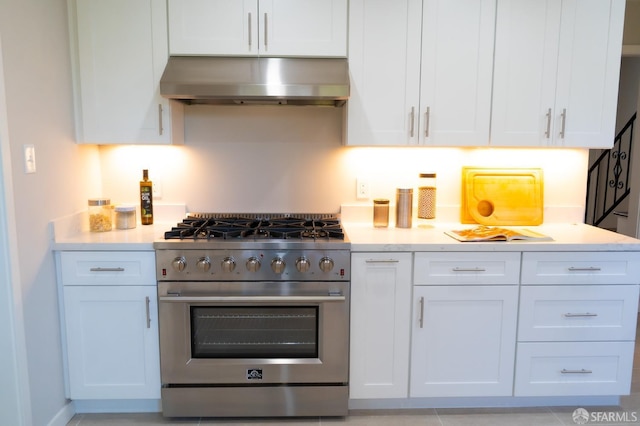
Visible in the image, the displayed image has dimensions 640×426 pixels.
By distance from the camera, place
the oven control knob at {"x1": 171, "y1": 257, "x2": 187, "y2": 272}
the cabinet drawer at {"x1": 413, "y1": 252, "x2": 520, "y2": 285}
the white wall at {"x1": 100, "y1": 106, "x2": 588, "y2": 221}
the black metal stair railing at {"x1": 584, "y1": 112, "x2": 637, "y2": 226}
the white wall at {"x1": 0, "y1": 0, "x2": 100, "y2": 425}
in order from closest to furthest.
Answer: the white wall at {"x1": 0, "y1": 0, "x2": 100, "y2": 425} → the oven control knob at {"x1": 171, "y1": 257, "x2": 187, "y2": 272} → the cabinet drawer at {"x1": 413, "y1": 252, "x2": 520, "y2": 285} → the white wall at {"x1": 100, "y1": 106, "x2": 588, "y2": 221} → the black metal stair railing at {"x1": 584, "y1": 112, "x2": 637, "y2": 226}

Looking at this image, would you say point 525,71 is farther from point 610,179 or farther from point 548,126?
point 610,179

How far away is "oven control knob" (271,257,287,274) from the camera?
209cm

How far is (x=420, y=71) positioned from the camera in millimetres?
2326

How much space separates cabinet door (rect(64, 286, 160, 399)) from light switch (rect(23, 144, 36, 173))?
1.95 ft

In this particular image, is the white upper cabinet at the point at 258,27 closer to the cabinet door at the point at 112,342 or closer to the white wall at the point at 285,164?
the white wall at the point at 285,164

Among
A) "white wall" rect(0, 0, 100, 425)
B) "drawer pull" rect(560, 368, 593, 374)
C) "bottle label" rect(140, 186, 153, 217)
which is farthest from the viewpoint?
"bottle label" rect(140, 186, 153, 217)

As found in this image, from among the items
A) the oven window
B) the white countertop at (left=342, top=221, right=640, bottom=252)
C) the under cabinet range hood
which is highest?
the under cabinet range hood

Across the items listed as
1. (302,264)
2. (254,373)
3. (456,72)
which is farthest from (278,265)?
(456,72)

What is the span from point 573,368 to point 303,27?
7.27ft

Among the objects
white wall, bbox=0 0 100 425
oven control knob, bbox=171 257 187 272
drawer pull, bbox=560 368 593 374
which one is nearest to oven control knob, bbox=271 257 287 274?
oven control knob, bbox=171 257 187 272

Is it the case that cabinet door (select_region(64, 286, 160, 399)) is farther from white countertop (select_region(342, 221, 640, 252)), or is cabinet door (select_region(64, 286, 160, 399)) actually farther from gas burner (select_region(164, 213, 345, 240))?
white countertop (select_region(342, 221, 640, 252))

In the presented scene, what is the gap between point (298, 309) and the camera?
2.17 meters

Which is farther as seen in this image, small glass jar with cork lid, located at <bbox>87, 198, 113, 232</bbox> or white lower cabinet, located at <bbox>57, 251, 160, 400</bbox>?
small glass jar with cork lid, located at <bbox>87, 198, 113, 232</bbox>

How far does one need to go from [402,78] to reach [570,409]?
195 cm
